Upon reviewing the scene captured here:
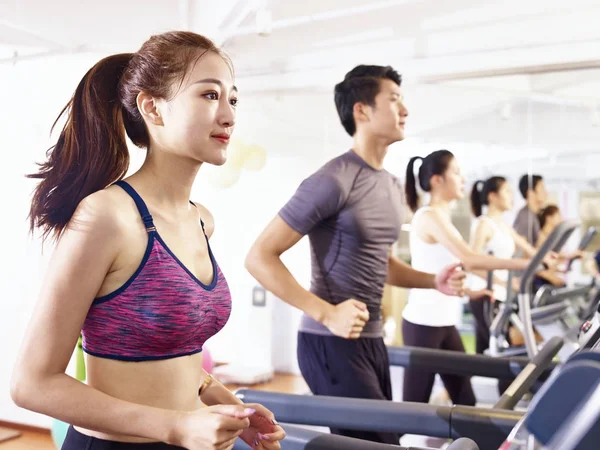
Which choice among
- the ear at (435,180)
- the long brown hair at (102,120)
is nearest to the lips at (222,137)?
the long brown hair at (102,120)

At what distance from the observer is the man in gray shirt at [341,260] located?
2.14 m

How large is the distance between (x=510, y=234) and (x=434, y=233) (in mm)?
1406

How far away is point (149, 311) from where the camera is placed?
112 centimetres

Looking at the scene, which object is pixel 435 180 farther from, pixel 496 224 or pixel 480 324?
pixel 480 324


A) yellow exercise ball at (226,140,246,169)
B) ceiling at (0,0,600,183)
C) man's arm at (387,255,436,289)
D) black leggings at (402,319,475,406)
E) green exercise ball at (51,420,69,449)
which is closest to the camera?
man's arm at (387,255,436,289)

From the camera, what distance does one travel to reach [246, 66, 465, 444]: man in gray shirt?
2.14 m

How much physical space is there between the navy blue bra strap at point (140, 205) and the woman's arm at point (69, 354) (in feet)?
0.32

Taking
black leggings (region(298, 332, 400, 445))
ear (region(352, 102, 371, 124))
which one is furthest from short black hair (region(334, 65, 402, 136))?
black leggings (region(298, 332, 400, 445))

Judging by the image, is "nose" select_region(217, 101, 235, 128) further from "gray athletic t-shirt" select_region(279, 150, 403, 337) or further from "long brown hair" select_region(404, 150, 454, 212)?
"long brown hair" select_region(404, 150, 454, 212)

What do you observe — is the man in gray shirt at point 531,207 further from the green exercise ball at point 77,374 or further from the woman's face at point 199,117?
the woman's face at point 199,117

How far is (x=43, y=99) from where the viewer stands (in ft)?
11.1

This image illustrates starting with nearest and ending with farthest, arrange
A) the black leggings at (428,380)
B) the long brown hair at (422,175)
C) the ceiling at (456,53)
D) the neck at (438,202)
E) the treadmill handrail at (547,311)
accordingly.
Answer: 1. the black leggings at (428,380)
2. the neck at (438,202)
3. the long brown hair at (422,175)
4. the ceiling at (456,53)
5. the treadmill handrail at (547,311)

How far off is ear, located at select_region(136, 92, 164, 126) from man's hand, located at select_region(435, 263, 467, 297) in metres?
1.49

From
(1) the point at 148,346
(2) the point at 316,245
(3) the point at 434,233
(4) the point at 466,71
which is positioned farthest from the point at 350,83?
(4) the point at 466,71
